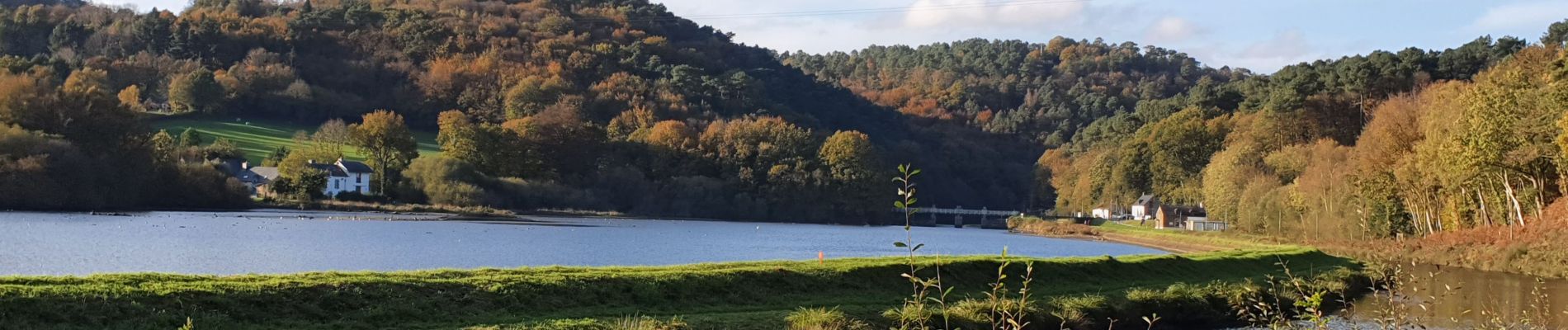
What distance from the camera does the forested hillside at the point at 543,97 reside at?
123438 mm

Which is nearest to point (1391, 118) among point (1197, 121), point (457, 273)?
point (1197, 121)

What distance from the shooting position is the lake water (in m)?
39.8

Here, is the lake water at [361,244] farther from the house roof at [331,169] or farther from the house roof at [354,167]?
the house roof at [354,167]

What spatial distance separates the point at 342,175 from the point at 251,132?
24679 mm

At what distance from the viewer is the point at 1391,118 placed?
6288 cm

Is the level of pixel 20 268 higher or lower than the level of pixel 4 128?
lower

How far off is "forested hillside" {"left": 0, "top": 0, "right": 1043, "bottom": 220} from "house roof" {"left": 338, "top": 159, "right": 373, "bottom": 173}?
13.5ft

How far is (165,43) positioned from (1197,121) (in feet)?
360

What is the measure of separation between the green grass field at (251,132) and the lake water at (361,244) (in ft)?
110

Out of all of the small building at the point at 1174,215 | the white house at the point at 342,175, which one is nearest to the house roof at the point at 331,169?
the white house at the point at 342,175

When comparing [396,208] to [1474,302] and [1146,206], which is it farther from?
[1474,302]

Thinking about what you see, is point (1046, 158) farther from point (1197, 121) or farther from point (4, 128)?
point (4, 128)

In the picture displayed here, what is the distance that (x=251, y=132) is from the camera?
435ft

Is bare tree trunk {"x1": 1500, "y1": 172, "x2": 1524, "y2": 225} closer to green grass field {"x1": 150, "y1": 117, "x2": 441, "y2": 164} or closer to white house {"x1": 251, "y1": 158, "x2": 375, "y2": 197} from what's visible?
white house {"x1": 251, "y1": 158, "x2": 375, "y2": 197}
